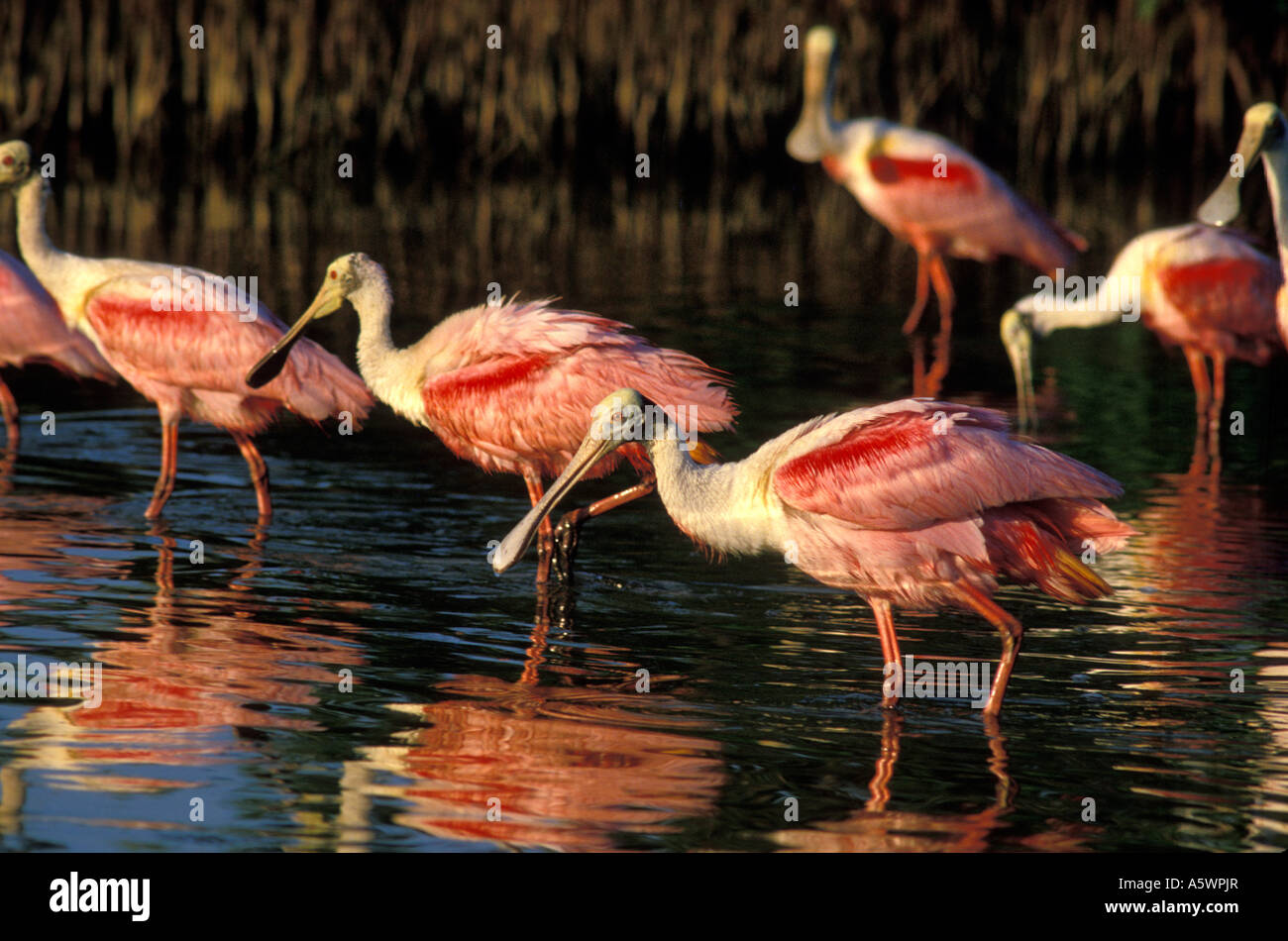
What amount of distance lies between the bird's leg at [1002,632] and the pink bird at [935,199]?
7.94 m

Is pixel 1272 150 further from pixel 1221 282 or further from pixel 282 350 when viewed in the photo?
pixel 282 350

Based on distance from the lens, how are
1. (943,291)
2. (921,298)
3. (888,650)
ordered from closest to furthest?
(888,650)
(943,291)
(921,298)

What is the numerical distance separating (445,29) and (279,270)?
26.5ft

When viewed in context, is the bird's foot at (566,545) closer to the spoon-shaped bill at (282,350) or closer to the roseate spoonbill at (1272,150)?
the spoon-shaped bill at (282,350)

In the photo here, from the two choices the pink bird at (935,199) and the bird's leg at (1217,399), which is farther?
the pink bird at (935,199)

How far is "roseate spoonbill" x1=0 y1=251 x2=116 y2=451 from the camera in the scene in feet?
32.3

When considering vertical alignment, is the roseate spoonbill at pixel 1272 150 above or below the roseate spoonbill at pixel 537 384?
above

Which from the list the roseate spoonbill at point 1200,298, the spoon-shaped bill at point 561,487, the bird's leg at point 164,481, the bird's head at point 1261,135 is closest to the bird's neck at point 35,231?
the bird's leg at point 164,481

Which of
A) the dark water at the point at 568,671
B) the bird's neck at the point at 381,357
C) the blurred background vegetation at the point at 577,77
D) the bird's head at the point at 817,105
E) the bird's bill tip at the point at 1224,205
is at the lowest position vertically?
the dark water at the point at 568,671

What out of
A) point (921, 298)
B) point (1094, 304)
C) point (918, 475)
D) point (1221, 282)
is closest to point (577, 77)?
point (921, 298)

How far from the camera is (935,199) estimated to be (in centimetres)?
1432

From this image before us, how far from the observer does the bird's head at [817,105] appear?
1497cm

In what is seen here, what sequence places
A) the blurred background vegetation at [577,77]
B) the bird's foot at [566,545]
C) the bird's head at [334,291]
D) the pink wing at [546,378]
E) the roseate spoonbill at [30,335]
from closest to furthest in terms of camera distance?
1. the pink wing at [546,378]
2. the bird's foot at [566,545]
3. the bird's head at [334,291]
4. the roseate spoonbill at [30,335]
5. the blurred background vegetation at [577,77]

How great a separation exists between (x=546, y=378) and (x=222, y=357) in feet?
5.84
